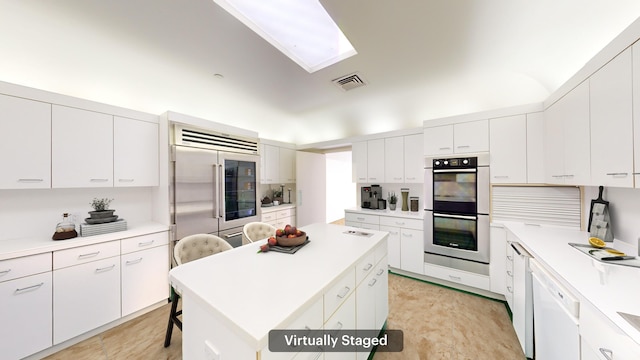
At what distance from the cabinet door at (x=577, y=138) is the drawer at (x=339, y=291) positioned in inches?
75.3

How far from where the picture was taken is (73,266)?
71.8 inches

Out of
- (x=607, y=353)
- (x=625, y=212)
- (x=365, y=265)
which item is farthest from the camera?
(x=625, y=212)

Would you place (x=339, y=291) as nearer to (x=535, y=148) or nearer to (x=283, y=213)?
(x=535, y=148)

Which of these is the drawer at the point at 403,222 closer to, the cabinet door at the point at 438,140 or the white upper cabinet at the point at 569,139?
the cabinet door at the point at 438,140

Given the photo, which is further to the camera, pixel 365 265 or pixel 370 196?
pixel 370 196

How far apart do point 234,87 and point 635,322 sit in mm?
3734

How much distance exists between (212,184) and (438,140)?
3.19 m

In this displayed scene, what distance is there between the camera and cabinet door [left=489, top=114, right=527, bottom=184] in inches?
90.4

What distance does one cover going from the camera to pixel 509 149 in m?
2.37

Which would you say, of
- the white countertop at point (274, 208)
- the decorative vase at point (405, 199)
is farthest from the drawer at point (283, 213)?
the decorative vase at point (405, 199)

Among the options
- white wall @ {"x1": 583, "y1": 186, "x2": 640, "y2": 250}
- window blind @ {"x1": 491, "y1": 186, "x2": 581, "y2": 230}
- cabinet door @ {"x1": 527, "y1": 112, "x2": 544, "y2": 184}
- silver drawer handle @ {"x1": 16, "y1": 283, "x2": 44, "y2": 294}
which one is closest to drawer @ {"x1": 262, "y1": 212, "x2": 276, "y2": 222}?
silver drawer handle @ {"x1": 16, "y1": 283, "x2": 44, "y2": 294}

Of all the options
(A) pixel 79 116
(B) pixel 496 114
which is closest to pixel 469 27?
(B) pixel 496 114

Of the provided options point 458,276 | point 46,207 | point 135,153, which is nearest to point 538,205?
point 458,276

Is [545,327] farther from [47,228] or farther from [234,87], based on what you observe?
[47,228]
